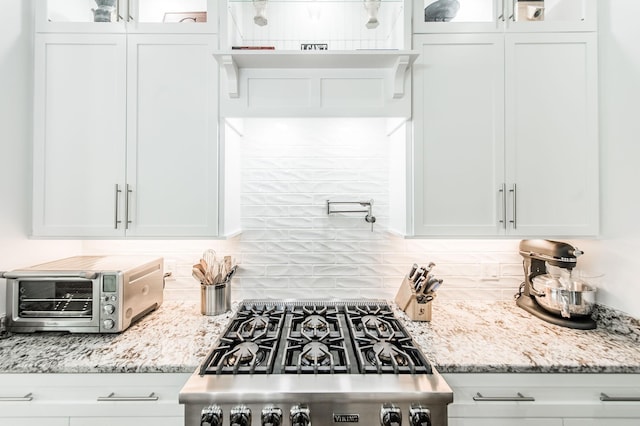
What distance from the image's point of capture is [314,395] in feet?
3.55

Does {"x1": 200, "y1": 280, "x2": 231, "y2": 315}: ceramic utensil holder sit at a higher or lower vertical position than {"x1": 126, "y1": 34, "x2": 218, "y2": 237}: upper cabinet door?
lower

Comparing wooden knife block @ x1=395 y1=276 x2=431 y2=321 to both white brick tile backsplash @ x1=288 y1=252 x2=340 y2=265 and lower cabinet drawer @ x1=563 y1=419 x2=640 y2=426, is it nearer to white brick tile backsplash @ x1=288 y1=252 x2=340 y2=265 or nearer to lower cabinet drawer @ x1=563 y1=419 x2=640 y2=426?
white brick tile backsplash @ x1=288 y1=252 x2=340 y2=265

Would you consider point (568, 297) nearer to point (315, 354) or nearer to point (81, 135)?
point (315, 354)

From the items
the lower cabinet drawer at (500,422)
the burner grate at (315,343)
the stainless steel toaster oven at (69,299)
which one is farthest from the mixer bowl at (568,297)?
the stainless steel toaster oven at (69,299)

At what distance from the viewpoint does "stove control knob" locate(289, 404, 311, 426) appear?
1047mm

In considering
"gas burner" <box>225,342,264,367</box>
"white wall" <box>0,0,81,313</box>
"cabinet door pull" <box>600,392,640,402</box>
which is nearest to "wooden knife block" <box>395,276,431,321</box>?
"cabinet door pull" <box>600,392,640,402</box>

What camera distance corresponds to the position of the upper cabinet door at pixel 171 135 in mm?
1610

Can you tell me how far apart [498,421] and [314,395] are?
75 centimetres

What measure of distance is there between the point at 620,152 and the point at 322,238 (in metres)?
1.58

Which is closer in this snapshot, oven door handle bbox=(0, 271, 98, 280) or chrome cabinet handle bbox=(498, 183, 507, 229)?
oven door handle bbox=(0, 271, 98, 280)

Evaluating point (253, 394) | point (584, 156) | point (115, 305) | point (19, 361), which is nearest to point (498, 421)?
point (253, 394)

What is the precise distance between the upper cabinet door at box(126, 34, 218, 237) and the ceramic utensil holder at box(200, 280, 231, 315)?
0.34m

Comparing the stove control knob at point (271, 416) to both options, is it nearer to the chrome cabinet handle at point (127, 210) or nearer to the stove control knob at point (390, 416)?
the stove control knob at point (390, 416)

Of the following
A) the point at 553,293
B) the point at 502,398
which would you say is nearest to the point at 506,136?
the point at 553,293
